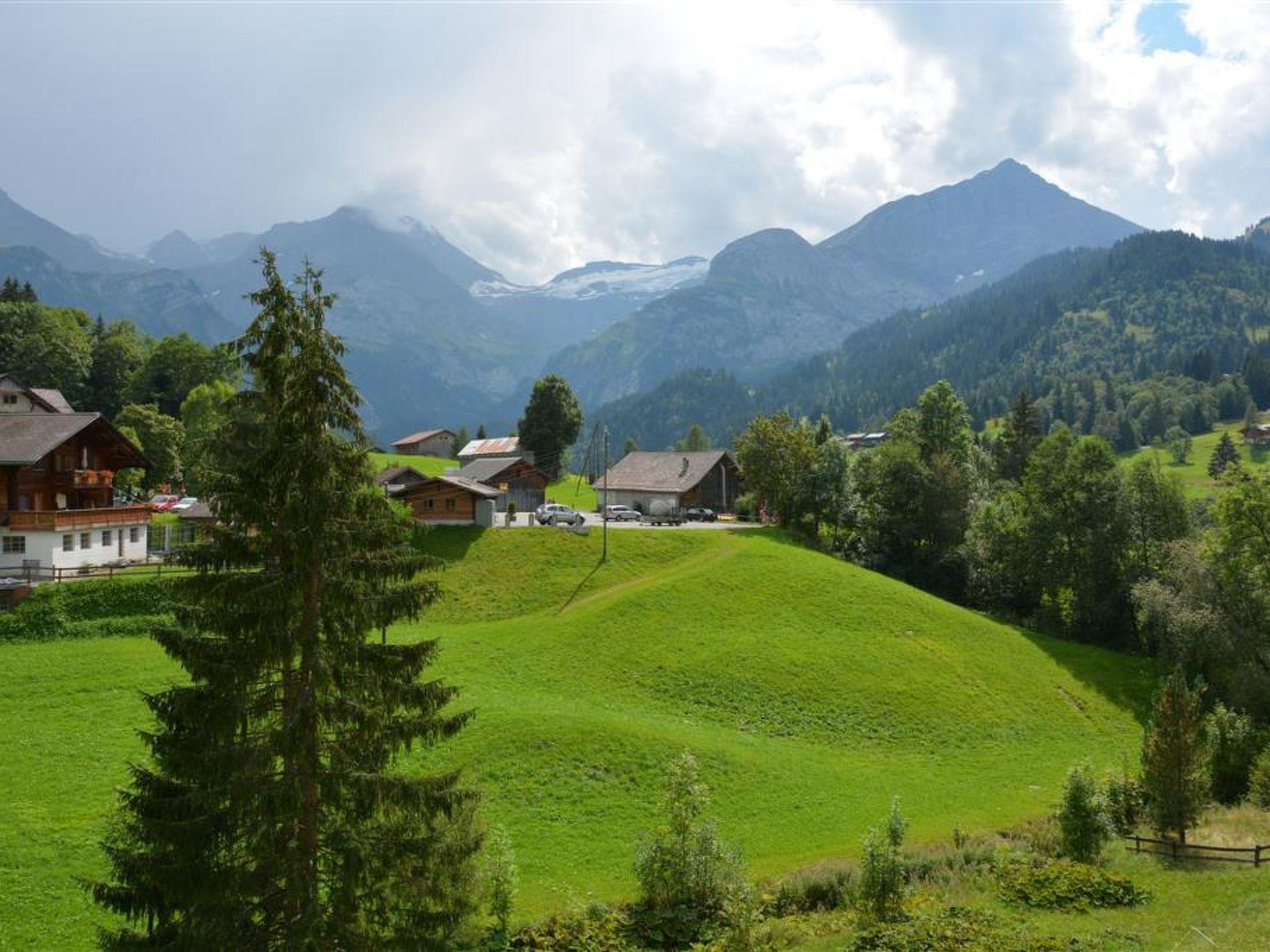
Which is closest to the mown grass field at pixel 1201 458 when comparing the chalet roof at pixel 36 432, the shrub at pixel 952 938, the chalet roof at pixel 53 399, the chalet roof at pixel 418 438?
the chalet roof at pixel 418 438

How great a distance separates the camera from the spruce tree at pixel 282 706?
14.3m

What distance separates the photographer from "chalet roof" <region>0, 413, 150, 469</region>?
52.4 meters

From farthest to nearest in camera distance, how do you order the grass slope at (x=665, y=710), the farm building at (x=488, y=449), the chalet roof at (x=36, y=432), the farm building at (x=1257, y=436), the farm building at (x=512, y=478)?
1. the farm building at (x=1257, y=436)
2. the farm building at (x=488, y=449)
3. the farm building at (x=512, y=478)
4. the chalet roof at (x=36, y=432)
5. the grass slope at (x=665, y=710)

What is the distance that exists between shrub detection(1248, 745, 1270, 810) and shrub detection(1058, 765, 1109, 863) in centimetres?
1172

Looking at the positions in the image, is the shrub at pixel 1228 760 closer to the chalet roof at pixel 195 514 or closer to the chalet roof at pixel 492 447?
the chalet roof at pixel 195 514

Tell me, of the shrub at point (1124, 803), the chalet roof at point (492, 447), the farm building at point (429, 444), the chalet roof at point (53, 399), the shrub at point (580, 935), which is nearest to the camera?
the shrub at point (580, 935)

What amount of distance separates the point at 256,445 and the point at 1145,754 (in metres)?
35.0

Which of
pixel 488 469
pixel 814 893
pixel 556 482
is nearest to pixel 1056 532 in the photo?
pixel 814 893

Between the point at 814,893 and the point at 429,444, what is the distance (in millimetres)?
141524

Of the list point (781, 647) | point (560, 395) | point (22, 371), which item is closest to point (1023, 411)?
point (560, 395)

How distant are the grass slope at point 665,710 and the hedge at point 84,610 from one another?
1984 millimetres

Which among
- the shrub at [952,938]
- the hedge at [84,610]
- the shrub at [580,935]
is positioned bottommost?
the shrub at [580,935]

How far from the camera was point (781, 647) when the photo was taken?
49.8 meters

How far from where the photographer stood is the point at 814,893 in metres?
27.7
